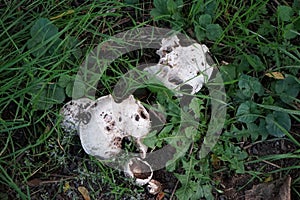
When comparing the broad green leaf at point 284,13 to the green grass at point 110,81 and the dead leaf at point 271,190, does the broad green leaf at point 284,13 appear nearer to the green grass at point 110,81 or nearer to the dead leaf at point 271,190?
the green grass at point 110,81

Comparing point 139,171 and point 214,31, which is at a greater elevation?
point 214,31

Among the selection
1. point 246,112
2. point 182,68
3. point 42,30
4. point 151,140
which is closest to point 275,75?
point 246,112

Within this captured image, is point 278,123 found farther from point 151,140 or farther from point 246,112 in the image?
point 151,140

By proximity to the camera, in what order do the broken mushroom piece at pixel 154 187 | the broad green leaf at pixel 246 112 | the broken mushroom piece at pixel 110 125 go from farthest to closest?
the broad green leaf at pixel 246 112 < the broken mushroom piece at pixel 154 187 < the broken mushroom piece at pixel 110 125

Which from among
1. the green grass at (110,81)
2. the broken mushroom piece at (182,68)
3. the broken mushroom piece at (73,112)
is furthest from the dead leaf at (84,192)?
the broken mushroom piece at (182,68)

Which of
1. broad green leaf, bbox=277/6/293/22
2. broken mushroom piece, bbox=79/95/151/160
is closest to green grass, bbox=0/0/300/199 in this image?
broad green leaf, bbox=277/6/293/22

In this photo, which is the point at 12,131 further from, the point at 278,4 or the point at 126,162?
the point at 278,4

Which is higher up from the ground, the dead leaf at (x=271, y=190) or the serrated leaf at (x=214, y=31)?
the serrated leaf at (x=214, y=31)

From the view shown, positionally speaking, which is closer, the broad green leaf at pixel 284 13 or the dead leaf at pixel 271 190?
the dead leaf at pixel 271 190
